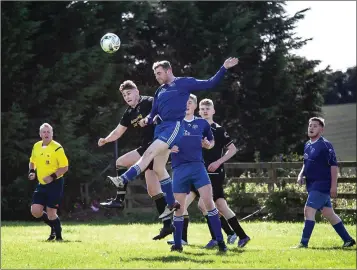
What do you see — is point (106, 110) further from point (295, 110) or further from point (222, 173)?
point (222, 173)

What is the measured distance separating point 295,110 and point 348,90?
116 feet

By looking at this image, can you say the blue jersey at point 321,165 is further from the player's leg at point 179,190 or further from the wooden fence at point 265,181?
the wooden fence at point 265,181

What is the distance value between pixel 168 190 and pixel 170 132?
1.37 meters

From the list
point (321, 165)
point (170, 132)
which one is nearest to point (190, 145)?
point (170, 132)

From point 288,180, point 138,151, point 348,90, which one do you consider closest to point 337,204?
point 288,180

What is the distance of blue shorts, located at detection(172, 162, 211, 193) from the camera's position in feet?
34.1

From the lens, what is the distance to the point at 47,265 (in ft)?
29.8

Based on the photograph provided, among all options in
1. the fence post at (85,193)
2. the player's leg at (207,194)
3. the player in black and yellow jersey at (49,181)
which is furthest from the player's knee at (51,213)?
the fence post at (85,193)

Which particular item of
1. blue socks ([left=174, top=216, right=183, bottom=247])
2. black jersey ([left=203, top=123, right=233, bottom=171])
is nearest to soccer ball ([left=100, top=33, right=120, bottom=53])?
black jersey ([left=203, top=123, right=233, bottom=171])

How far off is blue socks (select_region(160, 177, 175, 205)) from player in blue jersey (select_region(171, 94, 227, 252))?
30 centimetres

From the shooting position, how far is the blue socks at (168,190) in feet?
36.0

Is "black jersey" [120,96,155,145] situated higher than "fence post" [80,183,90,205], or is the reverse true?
"black jersey" [120,96,155,145]

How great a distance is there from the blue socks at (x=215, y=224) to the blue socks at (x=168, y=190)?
662 mm

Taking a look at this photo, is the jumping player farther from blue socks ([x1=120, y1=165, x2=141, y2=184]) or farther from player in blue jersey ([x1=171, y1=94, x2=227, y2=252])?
blue socks ([x1=120, y1=165, x2=141, y2=184])
